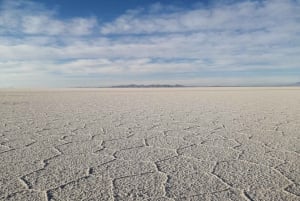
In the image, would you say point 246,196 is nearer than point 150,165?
Yes

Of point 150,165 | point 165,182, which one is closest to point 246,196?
point 165,182

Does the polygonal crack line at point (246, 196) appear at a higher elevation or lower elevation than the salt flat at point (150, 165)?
lower

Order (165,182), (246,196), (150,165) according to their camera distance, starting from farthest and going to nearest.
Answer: (150,165), (165,182), (246,196)

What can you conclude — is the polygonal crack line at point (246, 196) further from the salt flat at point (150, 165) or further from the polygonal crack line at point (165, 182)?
the polygonal crack line at point (165, 182)

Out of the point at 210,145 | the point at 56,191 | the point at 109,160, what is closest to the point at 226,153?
the point at 210,145

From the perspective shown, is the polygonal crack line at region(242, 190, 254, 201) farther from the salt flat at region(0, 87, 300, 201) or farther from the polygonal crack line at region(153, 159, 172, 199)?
the polygonal crack line at region(153, 159, 172, 199)

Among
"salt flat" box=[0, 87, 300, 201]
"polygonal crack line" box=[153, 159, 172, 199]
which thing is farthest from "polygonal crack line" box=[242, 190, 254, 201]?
"polygonal crack line" box=[153, 159, 172, 199]

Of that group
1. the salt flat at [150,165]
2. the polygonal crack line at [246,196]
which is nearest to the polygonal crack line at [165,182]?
the salt flat at [150,165]

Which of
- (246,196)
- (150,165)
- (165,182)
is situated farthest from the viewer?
(150,165)

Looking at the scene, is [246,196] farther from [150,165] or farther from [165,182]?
[150,165]

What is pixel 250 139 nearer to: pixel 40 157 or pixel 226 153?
pixel 226 153

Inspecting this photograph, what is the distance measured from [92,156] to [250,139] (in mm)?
1652

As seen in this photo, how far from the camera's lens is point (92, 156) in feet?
7.57

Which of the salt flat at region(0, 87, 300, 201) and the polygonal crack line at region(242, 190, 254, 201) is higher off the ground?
the salt flat at region(0, 87, 300, 201)
